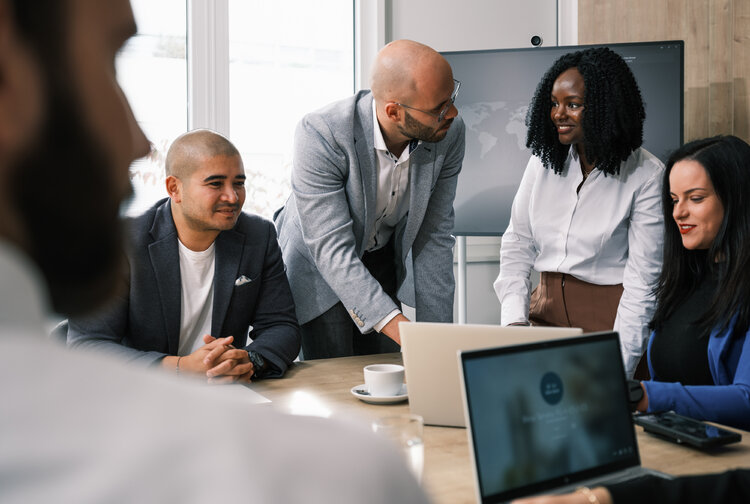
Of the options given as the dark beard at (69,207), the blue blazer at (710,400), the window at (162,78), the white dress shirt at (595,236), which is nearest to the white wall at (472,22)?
the window at (162,78)

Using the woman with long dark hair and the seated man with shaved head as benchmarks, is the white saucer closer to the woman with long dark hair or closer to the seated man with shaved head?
the seated man with shaved head

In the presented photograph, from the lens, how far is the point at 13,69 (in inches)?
8.6

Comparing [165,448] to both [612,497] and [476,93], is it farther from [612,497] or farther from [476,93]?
[476,93]

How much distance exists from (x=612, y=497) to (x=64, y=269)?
96cm

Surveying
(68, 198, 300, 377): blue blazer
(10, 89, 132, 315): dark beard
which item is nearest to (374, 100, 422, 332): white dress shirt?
(68, 198, 300, 377): blue blazer

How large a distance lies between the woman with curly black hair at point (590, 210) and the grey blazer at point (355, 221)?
0.33m

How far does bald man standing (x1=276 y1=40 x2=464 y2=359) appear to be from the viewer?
87.0 inches

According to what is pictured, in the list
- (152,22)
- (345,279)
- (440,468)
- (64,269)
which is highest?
(152,22)

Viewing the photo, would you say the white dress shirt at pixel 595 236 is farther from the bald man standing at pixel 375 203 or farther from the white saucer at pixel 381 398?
the white saucer at pixel 381 398

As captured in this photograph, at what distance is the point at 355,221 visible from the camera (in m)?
2.34

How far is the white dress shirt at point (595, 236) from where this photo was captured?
2.37m

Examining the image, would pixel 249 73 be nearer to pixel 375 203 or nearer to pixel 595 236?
pixel 375 203

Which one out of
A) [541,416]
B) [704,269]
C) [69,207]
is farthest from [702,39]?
[69,207]

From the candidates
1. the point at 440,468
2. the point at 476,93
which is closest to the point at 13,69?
the point at 440,468
